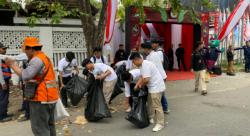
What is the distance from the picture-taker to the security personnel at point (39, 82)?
4.99 meters

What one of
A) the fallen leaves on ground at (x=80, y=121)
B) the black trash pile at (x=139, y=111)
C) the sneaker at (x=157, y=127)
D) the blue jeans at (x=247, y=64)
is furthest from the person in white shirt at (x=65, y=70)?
the blue jeans at (x=247, y=64)

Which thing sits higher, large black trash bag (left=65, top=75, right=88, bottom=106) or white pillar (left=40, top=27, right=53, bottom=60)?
white pillar (left=40, top=27, right=53, bottom=60)

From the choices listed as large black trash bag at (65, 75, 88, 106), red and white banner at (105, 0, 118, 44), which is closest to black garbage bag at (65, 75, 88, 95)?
large black trash bag at (65, 75, 88, 106)

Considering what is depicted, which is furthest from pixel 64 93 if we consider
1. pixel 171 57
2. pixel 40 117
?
pixel 171 57

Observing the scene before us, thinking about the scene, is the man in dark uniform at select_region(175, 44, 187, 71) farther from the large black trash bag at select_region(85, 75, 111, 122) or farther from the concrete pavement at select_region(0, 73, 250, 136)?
the large black trash bag at select_region(85, 75, 111, 122)

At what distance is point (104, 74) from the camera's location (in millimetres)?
7551

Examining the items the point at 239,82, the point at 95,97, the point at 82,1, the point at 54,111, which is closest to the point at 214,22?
the point at 239,82

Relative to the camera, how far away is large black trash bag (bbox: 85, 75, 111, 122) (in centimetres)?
728

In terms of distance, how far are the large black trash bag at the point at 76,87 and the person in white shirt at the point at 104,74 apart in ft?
2.37

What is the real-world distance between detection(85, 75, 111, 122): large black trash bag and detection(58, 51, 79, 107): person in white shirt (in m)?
1.49

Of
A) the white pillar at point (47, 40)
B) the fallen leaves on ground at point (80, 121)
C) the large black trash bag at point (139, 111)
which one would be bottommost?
the fallen leaves on ground at point (80, 121)

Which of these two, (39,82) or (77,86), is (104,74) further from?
(39,82)

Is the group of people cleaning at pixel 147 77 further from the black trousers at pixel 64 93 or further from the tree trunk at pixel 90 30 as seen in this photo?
the tree trunk at pixel 90 30

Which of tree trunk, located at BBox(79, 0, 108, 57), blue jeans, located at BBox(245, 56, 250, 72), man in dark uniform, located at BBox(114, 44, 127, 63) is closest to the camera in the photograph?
tree trunk, located at BBox(79, 0, 108, 57)
